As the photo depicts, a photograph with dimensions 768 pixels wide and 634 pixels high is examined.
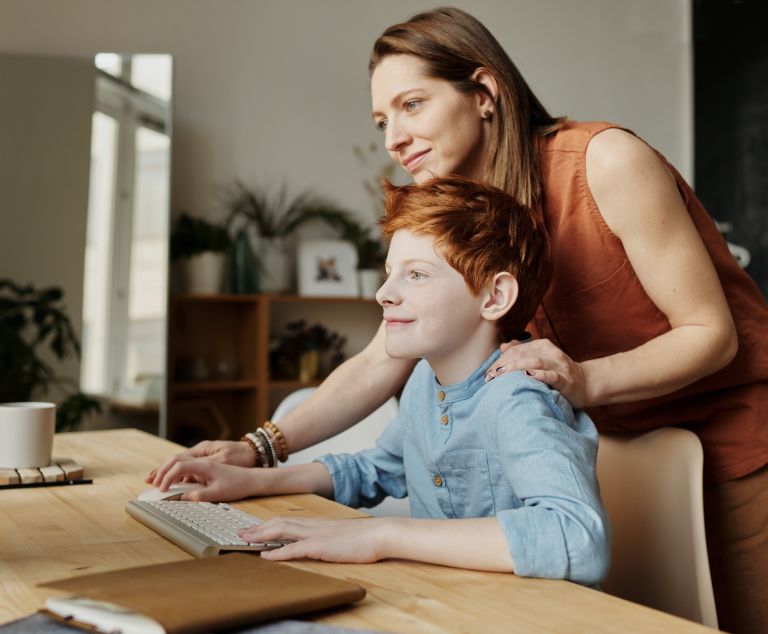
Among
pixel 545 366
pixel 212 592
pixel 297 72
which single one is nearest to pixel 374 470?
pixel 545 366

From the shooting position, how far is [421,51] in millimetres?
1418

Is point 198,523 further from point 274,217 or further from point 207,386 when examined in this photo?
point 274,217

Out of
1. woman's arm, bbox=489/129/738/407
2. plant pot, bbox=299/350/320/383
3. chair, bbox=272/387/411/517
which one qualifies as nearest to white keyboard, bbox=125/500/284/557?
woman's arm, bbox=489/129/738/407

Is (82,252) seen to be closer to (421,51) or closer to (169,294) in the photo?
(169,294)

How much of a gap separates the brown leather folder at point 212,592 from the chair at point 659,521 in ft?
2.17

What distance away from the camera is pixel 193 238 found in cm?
432

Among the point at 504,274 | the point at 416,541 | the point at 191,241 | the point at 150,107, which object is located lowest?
the point at 416,541

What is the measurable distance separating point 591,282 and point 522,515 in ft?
1.85

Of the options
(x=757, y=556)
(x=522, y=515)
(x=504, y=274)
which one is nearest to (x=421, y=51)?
(x=504, y=274)

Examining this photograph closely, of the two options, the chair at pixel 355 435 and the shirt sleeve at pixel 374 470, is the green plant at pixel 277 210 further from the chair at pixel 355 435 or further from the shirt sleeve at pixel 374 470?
the shirt sleeve at pixel 374 470

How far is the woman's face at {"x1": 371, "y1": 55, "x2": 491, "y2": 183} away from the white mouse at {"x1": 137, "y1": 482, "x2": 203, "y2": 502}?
1.87ft

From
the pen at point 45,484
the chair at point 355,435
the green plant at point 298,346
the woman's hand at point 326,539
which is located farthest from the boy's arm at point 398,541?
the green plant at point 298,346

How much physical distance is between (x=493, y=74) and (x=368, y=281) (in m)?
3.21

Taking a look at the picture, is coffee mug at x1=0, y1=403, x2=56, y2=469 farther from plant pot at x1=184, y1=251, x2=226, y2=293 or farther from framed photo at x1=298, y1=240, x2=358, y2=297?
framed photo at x1=298, y1=240, x2=358, y2=297
